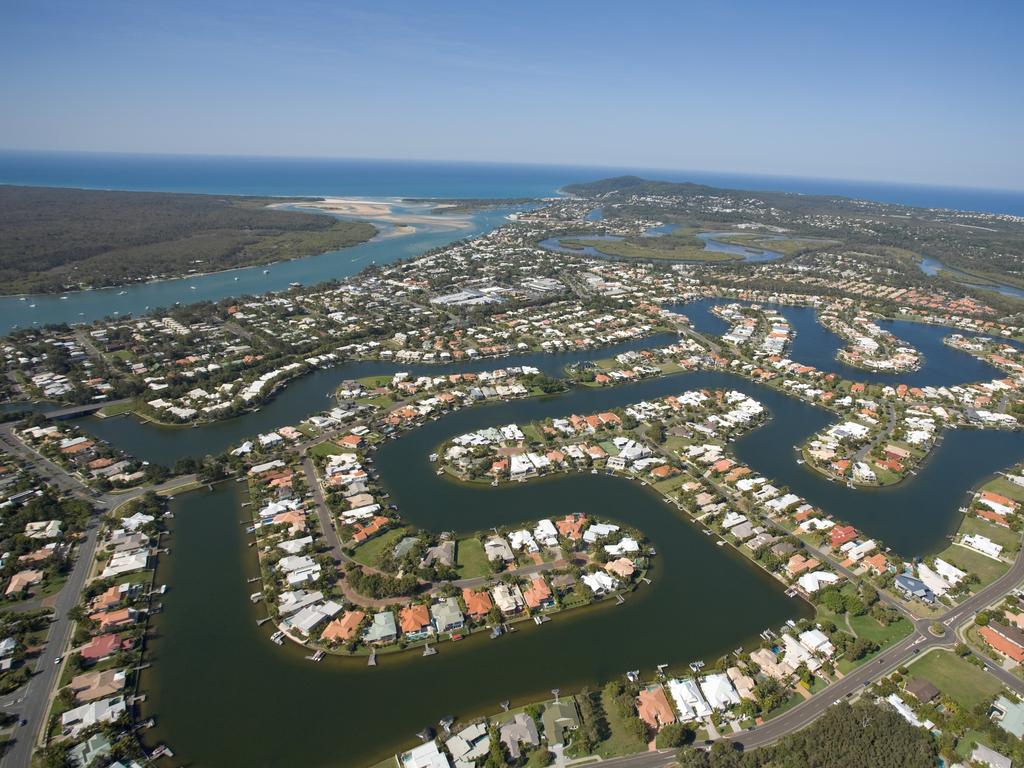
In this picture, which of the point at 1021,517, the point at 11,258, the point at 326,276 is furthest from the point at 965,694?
the point at 11,258

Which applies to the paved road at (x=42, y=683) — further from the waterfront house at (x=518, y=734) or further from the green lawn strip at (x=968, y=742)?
the green lawn strip at (x=968, y=742)

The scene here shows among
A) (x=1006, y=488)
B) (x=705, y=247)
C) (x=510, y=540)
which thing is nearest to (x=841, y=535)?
(x=1006, y=488)

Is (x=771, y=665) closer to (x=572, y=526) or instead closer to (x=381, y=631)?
(x=572, y=526)

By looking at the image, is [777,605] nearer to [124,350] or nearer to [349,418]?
[349,418]

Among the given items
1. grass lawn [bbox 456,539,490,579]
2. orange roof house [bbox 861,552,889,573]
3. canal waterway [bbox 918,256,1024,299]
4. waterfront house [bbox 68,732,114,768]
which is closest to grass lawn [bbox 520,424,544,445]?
grass lawn [bbox 456,539,490,579]

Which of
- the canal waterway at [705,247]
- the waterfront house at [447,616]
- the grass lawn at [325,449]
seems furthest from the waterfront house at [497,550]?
the canal waterway at [705,247]
